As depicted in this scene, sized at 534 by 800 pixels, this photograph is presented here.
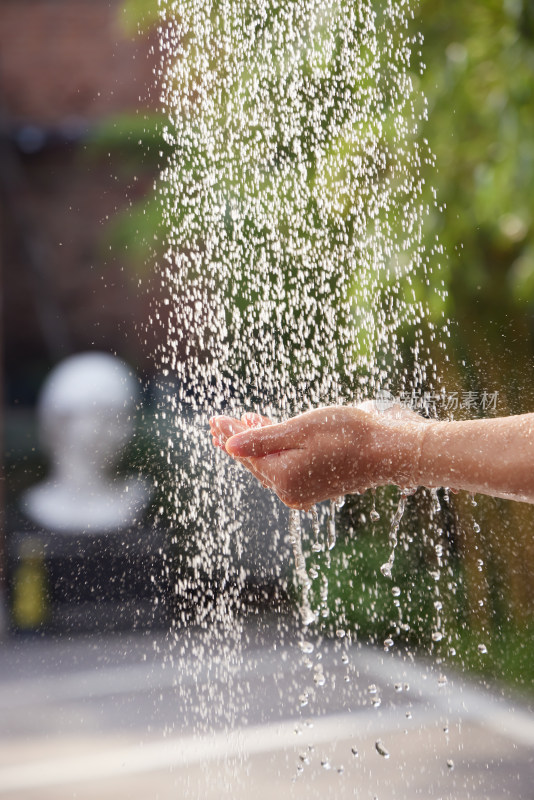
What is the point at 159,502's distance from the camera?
5.25 m

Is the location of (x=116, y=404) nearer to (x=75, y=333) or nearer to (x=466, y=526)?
(x=75, y=333)

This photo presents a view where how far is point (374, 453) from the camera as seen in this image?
109cm

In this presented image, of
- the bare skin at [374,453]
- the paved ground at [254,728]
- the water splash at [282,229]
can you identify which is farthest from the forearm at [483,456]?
the paved ground at [254,728]

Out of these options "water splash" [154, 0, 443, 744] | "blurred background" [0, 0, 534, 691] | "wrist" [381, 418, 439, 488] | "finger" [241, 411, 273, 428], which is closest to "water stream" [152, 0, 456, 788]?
"water splash" [154, 0, 443, 744]

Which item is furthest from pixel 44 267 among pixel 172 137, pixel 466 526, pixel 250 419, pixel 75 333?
pixel 250 419

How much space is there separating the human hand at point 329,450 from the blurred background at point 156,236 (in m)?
1.34

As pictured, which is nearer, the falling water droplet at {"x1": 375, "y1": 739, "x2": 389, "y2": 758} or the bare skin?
the bare skin

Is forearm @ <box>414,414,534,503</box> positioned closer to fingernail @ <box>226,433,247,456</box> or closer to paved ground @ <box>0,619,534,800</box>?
fingernail @ <box>226,433,247,456</box>

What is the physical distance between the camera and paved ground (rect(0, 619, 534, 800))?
2057mm

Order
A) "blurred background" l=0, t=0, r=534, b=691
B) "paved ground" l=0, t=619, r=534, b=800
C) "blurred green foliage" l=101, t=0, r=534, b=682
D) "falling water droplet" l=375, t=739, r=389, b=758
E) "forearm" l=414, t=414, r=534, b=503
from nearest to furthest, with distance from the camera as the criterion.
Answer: "forearm" l=414, t=414, r=534, b=503, "paved ground" l=0, t=619, r=534, b=800, "falling water droplet" l=375, t=739, r=389, b=758, "blurred green foliage" l=101, t=0, r=534, b=682, "blurred background" l=0, t=0, r=534, b=691

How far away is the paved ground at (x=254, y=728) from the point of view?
2057mm

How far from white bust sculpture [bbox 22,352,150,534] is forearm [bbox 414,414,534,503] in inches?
165

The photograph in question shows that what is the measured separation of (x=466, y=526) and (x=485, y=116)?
1.89m

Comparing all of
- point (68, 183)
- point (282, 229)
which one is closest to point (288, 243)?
point (282, 229)
